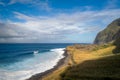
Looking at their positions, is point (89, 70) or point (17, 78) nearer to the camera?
point (89, 70)

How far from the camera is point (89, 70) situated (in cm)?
4622

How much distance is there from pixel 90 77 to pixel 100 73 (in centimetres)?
287

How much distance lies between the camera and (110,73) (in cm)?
4181

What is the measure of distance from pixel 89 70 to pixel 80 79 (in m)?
5.25

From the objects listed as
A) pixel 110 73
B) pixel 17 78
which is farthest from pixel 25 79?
pixel 110 73

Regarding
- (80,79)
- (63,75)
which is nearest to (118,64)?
(80,79)

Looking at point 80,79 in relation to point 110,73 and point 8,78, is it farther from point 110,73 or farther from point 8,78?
point 8,78

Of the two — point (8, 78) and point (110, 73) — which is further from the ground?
point (110, 73)

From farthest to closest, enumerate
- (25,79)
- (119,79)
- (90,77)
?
(25,79)
(90,77)
(119,79)

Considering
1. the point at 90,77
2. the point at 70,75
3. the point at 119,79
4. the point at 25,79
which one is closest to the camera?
the point at 119,79

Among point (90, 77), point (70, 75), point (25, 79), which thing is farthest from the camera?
point (25, 79)

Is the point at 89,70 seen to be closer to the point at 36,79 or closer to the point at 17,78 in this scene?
the point at 36,79

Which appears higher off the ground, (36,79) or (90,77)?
(90,77)

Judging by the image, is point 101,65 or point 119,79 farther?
point 101,65
